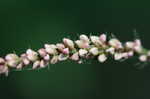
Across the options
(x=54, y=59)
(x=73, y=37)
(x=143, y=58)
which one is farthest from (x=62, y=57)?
(x=73, y=37)

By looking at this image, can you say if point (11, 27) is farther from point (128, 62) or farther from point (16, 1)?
point (128, 62)

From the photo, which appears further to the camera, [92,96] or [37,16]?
[37,16]

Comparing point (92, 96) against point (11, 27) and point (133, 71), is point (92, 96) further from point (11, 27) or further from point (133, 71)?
point (11, 27)

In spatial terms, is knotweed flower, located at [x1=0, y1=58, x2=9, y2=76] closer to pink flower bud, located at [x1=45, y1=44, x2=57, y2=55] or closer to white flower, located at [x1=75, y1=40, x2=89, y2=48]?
pink flower bud, located at [x1=45, y1=44, x2=57, y2=55]

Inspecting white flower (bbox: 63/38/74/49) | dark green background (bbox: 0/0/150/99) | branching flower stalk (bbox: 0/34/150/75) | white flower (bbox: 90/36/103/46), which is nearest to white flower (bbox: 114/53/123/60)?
branching flower stalk (bbox: 0/34/150/75)

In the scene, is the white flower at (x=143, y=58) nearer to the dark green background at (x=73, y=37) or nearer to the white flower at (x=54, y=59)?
the white flower at (x=54, y=59)

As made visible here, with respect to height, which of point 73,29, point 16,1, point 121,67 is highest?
point 16,1

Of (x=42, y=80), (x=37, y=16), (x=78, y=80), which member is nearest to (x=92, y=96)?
(x=78, y=80)

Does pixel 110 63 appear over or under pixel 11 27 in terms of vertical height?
under
